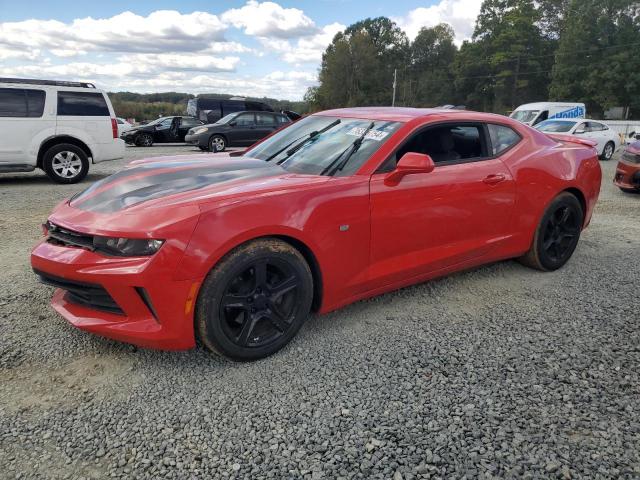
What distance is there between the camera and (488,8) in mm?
65750

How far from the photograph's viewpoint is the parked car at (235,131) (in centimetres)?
1605

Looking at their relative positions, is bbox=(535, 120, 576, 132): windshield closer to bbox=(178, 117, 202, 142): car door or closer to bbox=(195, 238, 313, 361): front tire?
bbox=(178, 117, 202, 142): car door

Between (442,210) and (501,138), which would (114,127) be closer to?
(501,138)

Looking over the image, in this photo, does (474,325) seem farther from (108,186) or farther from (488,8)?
(488,8)

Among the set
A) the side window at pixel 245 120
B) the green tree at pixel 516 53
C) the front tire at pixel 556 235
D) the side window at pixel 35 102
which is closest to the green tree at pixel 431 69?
the green tree at pixel 516 53

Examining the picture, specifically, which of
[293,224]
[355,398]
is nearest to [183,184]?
[293,224]

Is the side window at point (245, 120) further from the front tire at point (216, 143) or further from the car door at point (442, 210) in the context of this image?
the car door at point (442, 210)

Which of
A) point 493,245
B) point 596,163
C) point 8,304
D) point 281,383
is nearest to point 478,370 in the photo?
point 281,383

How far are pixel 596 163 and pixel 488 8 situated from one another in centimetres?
7183

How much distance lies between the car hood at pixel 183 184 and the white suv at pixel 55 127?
6379 millimetres

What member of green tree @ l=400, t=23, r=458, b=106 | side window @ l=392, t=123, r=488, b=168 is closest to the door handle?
side window @ l=392, t=123, r=488, b=168

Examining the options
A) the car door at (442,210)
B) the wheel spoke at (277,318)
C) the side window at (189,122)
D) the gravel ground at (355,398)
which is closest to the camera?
the gravel ground at (355,398)

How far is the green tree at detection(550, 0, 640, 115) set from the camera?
1735 inches

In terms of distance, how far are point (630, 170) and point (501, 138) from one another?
19.6 ft
